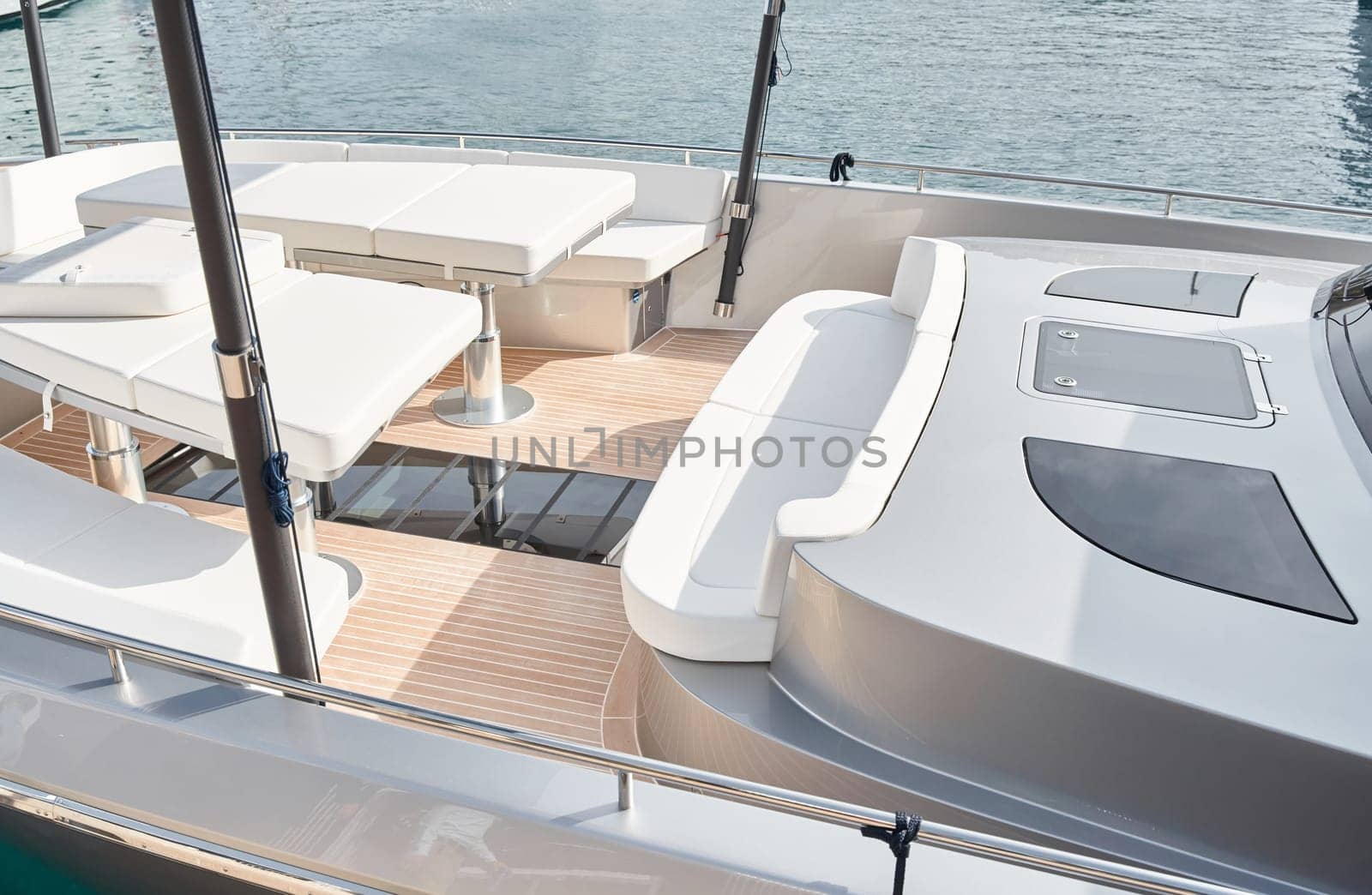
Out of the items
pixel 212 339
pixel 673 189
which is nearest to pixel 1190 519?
pixel 212 339

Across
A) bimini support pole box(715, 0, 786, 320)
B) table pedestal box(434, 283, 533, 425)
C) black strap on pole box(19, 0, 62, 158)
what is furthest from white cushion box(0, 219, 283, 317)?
black strap on pole box(19, 0, 62, 158)

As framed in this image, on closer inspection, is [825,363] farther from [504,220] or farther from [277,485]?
[277,485]

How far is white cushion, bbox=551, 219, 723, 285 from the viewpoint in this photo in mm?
3238

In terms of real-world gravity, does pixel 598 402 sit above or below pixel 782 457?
below

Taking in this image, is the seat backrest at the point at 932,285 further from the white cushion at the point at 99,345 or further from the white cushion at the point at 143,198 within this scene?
the white cushion at the point at 143,198

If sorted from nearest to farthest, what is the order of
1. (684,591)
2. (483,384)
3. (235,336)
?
(235,336)
(684,591)
(483,384)

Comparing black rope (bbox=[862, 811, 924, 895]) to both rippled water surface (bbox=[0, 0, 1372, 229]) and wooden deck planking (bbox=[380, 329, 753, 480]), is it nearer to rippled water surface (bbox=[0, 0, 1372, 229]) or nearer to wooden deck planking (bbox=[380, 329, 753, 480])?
wooden deck planking (bbox=[380, 329, 753, 480])

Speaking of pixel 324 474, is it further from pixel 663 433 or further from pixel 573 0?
pixel 573 0

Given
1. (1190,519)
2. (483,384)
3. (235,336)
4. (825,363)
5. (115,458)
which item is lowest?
(483,384)

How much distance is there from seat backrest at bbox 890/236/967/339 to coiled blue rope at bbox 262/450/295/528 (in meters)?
1.29

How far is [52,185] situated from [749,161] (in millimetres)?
2186

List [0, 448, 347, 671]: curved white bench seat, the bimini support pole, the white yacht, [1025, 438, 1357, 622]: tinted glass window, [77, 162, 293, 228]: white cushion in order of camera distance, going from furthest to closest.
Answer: the bimini support pole < [77, 162, 293, 228]: white cushion < [0, 448, 347, 671]: curved white bench seat < [1025, 438, 1357, 622]: tinted glass window < the white yacht

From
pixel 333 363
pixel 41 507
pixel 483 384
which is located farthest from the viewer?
pixel 483 384

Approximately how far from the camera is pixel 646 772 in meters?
1.12
